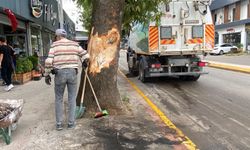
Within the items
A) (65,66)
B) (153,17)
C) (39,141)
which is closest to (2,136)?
(39,141)

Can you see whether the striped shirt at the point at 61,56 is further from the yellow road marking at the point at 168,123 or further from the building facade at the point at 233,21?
the building facade at the point at 233,21

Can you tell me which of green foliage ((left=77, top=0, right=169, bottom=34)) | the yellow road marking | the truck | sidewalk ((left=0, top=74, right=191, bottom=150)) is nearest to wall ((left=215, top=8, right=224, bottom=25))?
the truck

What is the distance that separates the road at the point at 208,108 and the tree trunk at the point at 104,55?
1.51 m

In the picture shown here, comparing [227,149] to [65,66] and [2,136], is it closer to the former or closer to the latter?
[65,66]

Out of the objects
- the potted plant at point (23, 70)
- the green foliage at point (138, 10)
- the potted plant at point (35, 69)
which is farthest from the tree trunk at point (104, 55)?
the potted plant at point (35, 69)

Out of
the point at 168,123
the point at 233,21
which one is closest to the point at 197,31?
the point at 168,123

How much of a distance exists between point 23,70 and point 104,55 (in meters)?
7.31

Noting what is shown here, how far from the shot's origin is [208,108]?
336 inches

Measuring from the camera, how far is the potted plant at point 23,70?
1344 cm

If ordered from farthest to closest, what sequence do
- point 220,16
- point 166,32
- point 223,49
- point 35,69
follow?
point 220,16, point 223,49, point 35,69, point 166,32

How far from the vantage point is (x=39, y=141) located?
19.0ft

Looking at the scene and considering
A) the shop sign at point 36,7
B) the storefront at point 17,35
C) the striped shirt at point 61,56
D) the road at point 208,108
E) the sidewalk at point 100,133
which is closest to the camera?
the sidewalk at point 100,133

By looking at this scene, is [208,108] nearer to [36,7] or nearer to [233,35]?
[36,7]

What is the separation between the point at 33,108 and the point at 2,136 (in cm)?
263
